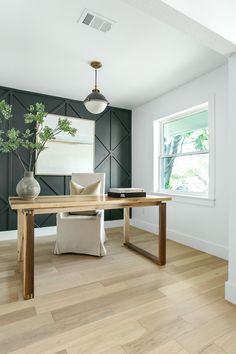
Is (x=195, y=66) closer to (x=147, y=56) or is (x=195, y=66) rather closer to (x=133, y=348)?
(x=147, y=56)

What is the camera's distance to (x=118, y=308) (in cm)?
156

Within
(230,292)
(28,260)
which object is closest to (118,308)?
(28,260)

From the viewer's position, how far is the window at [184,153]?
3.00 m

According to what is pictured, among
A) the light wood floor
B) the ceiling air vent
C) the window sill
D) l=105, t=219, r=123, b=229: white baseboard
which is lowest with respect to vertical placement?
the light wood floor

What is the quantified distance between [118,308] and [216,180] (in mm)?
1935

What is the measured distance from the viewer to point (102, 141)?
161 inches

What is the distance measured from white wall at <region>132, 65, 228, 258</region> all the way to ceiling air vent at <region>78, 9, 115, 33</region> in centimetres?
155

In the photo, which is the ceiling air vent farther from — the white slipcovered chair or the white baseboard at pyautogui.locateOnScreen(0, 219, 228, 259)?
the white baseboard at pyautogui.locateOnScreen(0, 219, 228, 259)

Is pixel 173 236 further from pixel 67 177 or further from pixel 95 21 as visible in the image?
pixel 95 21

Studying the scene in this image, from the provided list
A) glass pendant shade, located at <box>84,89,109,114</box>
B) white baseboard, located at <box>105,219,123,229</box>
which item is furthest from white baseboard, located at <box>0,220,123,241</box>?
glass pendant shade, located at <box>84,89,109,114</box>

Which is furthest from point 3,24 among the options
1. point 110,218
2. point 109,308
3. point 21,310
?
point 110,218

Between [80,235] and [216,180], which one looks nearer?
[80,235]

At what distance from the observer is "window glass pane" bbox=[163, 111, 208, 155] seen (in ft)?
9.93

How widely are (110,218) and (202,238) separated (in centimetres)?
183
